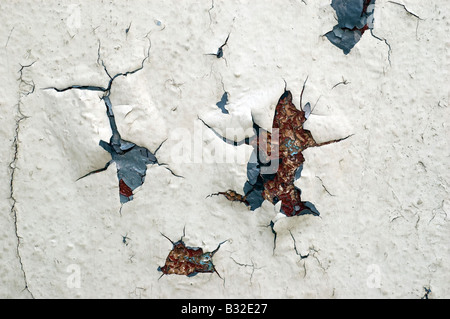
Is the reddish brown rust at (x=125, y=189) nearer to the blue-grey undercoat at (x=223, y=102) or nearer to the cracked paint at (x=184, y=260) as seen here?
the cracked paint at (x=184, y=260)

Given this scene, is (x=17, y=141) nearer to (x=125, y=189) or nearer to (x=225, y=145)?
(x=125, y=189)

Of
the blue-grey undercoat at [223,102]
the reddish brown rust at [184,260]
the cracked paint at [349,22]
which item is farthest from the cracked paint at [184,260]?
the cracked paint at [349,22]

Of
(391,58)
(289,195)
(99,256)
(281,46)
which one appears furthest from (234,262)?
(391,58)

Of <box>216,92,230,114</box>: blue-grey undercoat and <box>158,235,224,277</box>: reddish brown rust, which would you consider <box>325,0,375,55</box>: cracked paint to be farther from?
<box>158,235,224,277</box>: reddish brown rust

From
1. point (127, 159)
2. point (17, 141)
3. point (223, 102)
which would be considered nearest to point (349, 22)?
point (223, 102)

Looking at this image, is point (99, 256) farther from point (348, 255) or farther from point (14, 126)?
point (348, 255)
